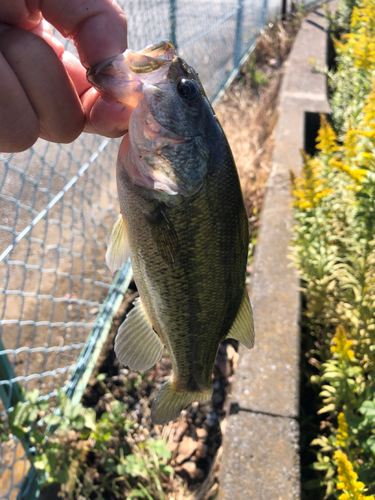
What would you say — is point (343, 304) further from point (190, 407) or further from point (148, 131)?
point (148, 131)

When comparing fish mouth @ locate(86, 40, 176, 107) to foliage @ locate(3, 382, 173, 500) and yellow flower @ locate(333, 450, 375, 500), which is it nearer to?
yellow flower @ locate(333, 450, 375, 500)

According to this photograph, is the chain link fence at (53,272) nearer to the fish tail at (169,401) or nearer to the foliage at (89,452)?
the foliage at (89,452)

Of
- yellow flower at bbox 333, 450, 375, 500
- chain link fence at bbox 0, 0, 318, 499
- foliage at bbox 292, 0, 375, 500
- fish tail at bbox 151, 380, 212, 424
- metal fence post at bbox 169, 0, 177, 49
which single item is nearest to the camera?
yellow flower at bbox 333, 450, 375, 500

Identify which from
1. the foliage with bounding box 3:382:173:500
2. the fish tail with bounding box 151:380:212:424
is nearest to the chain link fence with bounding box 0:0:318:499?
the foliage with bounding box 3:382:173:500

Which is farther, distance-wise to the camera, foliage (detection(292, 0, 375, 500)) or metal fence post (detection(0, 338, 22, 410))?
metal fence post (detection(0, 338, 22, 410))

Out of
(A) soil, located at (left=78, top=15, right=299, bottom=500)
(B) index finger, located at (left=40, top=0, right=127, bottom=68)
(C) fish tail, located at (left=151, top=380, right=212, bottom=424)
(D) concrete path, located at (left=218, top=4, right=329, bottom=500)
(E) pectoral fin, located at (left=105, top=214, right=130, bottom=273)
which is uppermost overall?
(B) index finger, located at (left=40, top=0, right=127, bottom=68)

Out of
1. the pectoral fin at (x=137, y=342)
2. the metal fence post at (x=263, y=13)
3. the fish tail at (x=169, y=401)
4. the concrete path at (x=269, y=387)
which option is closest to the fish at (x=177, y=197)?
the pectoral fin at (x=137, y=342)
